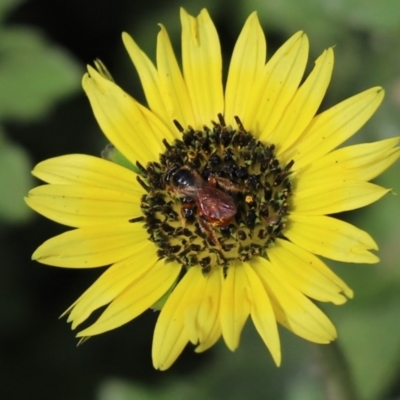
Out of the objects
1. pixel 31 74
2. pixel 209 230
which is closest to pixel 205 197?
pixel 209 230

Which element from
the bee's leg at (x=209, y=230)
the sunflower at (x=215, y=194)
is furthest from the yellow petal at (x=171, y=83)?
the bee's leg at (x=209, y=230)

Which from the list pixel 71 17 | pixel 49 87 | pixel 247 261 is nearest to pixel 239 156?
pixel 247 261

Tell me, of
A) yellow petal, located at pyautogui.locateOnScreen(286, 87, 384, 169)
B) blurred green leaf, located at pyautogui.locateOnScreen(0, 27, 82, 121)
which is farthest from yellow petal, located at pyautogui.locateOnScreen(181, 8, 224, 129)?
blurred green leaf, located at pyautogui.locateOnScreen(0, 27, 82, 121)

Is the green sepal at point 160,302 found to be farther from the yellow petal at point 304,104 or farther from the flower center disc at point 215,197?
the yellow petal at point 304,104

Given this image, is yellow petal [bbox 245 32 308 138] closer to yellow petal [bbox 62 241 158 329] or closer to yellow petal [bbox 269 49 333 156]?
yellow petal [bbox 269 49 333 156]

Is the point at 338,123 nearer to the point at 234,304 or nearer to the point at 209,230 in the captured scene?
the point at 209,230

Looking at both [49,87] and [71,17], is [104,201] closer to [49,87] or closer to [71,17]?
[49,87]
